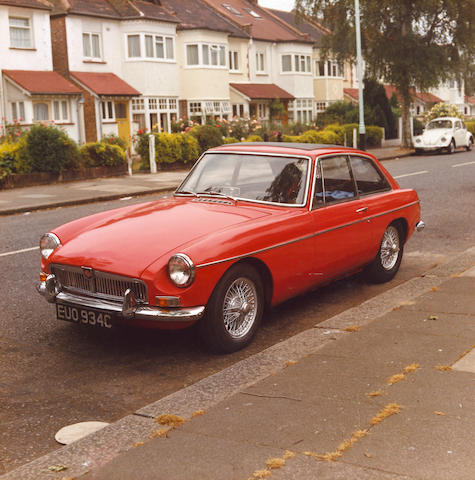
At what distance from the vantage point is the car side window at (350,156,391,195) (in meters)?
7.37

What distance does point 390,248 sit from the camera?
25.8ft

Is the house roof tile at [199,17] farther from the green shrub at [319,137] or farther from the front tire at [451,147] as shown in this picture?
the front tire at [451,147]

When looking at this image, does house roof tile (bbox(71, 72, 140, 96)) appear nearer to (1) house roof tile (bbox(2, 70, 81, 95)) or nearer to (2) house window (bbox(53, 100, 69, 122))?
(1) house roof tile (bbox(2, 70, 81, 95))

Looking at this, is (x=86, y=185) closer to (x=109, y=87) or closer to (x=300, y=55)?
(x=109, y=87)

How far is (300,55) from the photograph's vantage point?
50969 mm

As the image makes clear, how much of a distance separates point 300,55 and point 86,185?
1307 inches

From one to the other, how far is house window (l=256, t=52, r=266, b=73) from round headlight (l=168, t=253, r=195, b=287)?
4531cm

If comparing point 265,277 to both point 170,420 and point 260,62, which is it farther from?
point 260,62

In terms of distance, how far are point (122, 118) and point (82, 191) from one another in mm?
19587

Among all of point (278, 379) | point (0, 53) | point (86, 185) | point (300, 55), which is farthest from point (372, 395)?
point (300, 55)

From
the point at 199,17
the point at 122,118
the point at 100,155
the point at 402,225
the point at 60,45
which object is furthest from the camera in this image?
the point at 199,17

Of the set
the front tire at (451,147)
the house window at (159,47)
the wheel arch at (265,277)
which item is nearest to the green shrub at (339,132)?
the front tire at (451,147)

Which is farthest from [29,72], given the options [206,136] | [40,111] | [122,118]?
[206,136]

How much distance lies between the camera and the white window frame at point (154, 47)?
3806 centimetres
